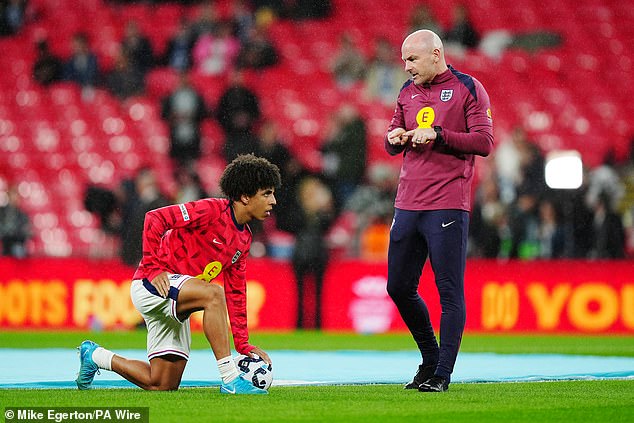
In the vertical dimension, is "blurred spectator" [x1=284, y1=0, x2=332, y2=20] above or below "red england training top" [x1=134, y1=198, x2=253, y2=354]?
above

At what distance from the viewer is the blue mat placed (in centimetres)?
884

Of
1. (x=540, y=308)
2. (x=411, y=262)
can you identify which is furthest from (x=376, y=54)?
(x=411, y=262)

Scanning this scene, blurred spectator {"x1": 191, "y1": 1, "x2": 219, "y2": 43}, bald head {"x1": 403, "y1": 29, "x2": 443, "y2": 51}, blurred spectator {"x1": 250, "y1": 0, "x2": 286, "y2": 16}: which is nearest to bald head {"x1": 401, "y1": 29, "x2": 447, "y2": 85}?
bald head {"x1": 403, "y1": 29, "x2": 443, "y2": 51}

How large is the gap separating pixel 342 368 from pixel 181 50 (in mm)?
12257

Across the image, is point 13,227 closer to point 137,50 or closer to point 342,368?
point 137,50

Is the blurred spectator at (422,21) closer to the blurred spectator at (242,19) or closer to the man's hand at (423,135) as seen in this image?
the blurred spectator at (242,19)

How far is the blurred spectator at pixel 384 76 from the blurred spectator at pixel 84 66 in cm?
523

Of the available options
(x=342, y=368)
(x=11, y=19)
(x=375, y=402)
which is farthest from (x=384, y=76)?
(x=375, y=402)

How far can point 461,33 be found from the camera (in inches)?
797

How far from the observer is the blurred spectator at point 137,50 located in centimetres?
2131

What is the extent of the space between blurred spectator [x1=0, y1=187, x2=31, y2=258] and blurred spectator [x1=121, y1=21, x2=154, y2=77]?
471 cm

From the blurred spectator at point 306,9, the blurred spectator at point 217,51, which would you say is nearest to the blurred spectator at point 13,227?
the blurred spectator at point 217,51

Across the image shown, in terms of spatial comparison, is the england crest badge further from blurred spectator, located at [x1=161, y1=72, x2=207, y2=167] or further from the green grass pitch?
blurred spectator, located at [x1=161, y1=72, x2=207, y2=167]

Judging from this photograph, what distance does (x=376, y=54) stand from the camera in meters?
19.9
